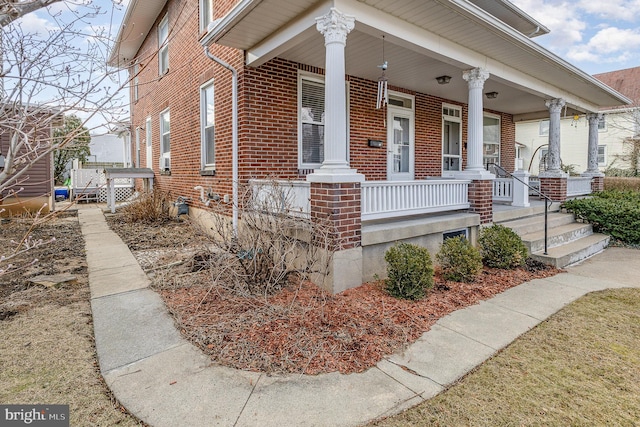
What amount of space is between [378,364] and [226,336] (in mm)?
1413

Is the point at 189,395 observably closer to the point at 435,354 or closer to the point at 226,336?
the point at 226,336

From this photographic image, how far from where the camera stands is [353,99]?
7.87 m

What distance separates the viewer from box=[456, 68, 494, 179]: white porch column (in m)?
6.68

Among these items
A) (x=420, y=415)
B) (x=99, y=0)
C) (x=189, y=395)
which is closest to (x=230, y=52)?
(x=99, y=0)

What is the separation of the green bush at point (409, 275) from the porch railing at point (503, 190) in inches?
226

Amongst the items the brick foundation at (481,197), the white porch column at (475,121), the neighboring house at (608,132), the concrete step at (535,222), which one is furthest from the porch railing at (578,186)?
the neighboring house at (608,132)

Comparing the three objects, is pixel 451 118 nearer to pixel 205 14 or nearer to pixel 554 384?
pixel 205 14

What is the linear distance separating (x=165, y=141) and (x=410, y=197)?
847 centimetres

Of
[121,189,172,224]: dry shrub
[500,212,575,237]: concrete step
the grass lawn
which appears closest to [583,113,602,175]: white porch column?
[500,212,575,237]: concrete step

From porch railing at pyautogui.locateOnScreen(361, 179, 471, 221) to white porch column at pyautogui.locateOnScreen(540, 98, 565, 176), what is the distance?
4.25 metres

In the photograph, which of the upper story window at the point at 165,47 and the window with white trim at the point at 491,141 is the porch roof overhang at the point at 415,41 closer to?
the window with white trim at the point at 491,141

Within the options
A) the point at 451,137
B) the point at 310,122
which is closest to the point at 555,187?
the point at 451,137

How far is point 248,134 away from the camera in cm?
618

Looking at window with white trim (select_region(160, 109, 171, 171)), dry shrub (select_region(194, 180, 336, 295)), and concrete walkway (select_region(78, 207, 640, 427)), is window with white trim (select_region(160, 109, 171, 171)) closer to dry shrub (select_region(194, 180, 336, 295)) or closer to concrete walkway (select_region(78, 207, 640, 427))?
concrete walkway (select_region(78, 207, 640, 427))
